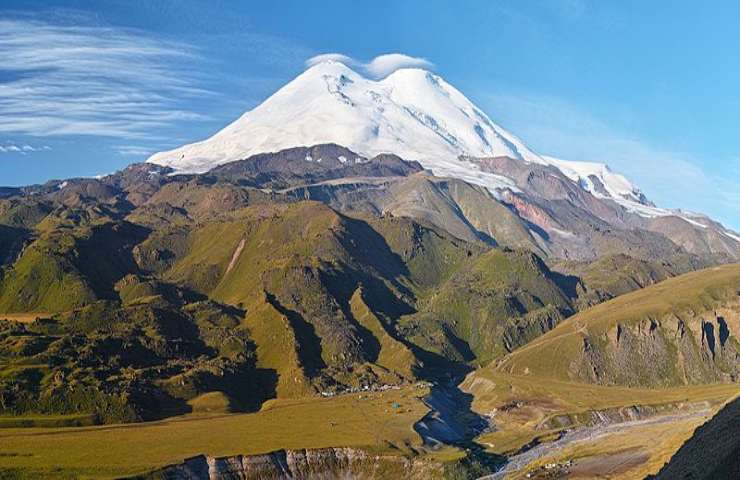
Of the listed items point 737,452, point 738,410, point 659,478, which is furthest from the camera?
point 738,410

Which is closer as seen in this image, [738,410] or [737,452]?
[737,452]

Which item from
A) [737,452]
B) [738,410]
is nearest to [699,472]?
[737,452]

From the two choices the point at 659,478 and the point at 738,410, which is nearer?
the point at 659,478

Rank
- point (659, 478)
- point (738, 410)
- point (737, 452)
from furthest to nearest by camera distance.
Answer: point (738, 410), point (659, 478), point (737, 452)

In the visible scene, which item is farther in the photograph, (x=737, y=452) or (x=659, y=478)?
(x=659, y=478)

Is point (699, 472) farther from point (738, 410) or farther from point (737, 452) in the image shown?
point (738, 410)

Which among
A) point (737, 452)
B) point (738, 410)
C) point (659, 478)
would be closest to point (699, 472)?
point (737, 452)

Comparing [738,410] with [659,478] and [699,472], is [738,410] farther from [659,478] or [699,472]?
[699,472]
